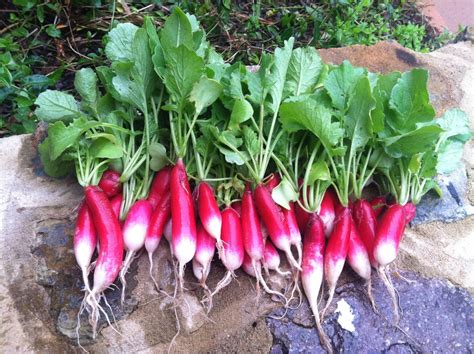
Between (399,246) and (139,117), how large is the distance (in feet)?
3.34

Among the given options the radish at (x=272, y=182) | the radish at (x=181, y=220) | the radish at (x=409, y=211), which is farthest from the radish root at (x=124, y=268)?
the radish at (x=409, y=211)

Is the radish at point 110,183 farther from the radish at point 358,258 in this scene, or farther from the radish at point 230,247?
the radish at point 358,258

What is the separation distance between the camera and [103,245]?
4.73 feet

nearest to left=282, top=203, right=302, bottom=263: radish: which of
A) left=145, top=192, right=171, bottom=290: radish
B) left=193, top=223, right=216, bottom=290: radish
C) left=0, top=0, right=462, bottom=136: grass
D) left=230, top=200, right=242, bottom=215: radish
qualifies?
left=230, top=200, right=242, bottom=215: radish

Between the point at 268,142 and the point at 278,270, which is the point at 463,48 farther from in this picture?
the point at 278,270

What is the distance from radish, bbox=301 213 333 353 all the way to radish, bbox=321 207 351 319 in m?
0.02

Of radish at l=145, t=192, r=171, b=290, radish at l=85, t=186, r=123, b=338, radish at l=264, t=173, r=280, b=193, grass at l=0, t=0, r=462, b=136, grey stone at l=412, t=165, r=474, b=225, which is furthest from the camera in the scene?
grass at l=0, t=0, r=462, b=136

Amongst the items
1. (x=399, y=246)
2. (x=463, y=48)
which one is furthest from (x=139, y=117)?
(x=463, y=48)

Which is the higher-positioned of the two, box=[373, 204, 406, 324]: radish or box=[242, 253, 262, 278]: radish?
box=[373, 204, 406, 324]: radish

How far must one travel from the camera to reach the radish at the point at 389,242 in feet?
4.83

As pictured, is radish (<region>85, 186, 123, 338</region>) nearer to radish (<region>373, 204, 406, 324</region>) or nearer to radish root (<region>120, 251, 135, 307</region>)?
radish root (<region>120, 251, 135, 307</region>)

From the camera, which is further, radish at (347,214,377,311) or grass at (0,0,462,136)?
grass at (0,0,462,136)

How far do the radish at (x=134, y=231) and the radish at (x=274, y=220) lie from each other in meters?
0.36

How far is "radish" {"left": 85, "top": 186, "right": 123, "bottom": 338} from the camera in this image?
1380 millimetres
